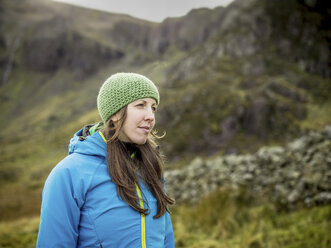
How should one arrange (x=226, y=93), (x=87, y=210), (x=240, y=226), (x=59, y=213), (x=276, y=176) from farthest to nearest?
(x=226, y=93) < (x=276, y=176) < (x=240, y=226) < (x=87, y=210) < (x=59, y=213)

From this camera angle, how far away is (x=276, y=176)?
6480mm

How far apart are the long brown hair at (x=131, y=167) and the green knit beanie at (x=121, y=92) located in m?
0.06

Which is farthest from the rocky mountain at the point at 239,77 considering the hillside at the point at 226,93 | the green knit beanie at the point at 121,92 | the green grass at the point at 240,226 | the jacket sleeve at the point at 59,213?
the green grass at the point at 240,226

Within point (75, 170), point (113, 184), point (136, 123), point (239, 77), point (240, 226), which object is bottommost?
point (240, 226)

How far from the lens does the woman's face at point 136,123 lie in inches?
67.6

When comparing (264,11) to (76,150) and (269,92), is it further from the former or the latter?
(76,150)

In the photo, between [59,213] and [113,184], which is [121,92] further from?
[59,213]

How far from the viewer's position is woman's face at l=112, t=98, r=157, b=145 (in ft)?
5.64

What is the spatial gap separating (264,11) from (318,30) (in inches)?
328

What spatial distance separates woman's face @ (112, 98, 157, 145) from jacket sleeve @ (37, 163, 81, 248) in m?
0.50

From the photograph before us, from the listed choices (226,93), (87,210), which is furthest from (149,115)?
(226,93)

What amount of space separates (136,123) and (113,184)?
461 millimetres

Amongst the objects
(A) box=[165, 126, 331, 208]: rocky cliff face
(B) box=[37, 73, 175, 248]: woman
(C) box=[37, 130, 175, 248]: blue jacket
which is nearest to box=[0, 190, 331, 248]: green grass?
(A) box=[165, 126, 331, 208]: rocky cliff face

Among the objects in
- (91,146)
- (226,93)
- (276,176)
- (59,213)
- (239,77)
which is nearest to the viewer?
(59,213)
